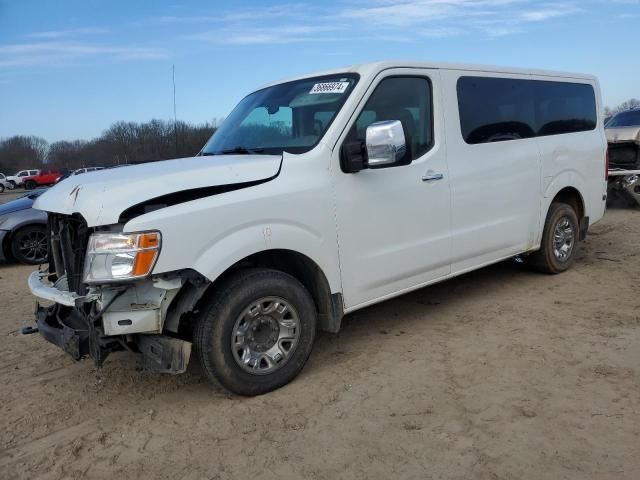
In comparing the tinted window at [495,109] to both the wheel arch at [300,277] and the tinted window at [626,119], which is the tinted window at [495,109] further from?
the tinted window at [626,119]

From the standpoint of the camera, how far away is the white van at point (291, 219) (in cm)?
317

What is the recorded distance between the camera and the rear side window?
15.9ft

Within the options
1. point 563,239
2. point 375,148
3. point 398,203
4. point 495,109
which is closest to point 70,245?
point 375,148

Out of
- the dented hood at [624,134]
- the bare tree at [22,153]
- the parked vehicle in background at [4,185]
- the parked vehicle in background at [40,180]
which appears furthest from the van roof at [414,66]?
the bare tree at [22,153]

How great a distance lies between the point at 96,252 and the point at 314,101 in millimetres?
1985

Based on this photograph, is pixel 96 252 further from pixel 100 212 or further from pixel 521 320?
pixel 521 320

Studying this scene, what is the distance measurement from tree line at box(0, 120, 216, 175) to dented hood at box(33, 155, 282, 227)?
2.33 meters

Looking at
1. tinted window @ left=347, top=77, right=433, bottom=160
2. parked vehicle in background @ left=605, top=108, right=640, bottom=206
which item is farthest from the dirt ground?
parked vehicle in background @ left=605, top=108, right=640, bottom=206

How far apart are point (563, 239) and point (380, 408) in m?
3.82

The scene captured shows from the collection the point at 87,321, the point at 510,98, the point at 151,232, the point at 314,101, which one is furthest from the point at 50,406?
the point at 510,98

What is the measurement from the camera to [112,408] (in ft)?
11.8

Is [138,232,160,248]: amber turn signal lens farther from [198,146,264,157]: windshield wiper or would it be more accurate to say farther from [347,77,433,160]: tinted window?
[347,77,433,160]: tinted window

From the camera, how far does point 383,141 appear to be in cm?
370

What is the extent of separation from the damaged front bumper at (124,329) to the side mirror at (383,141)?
163 cm
